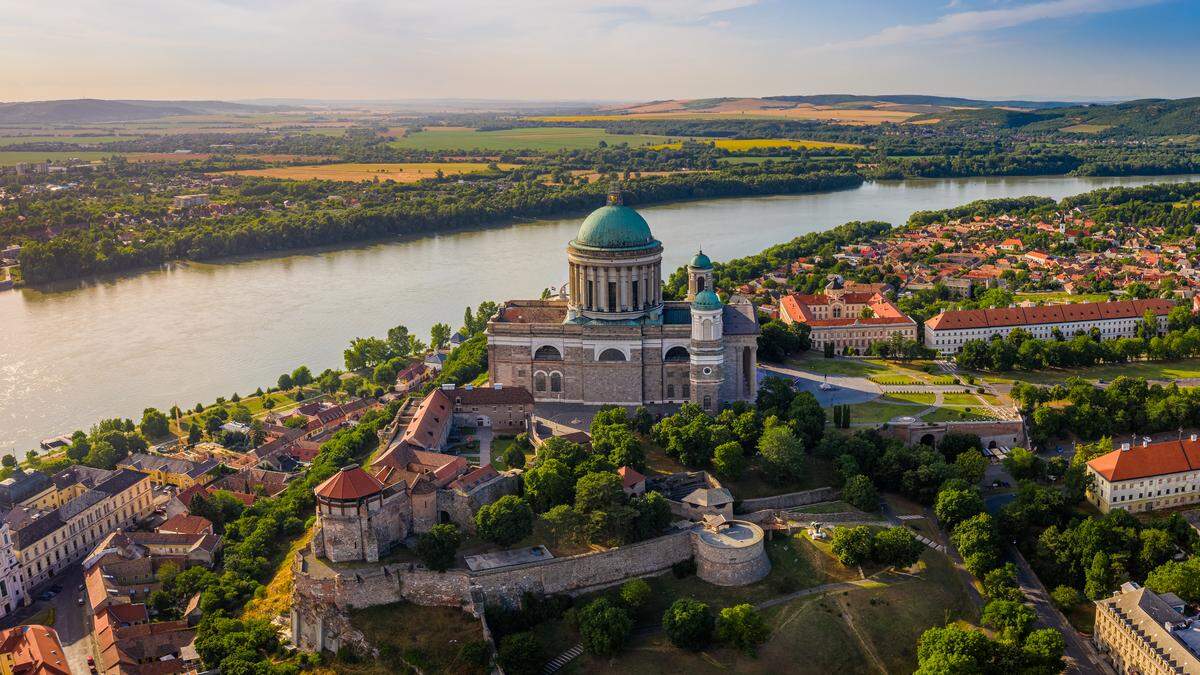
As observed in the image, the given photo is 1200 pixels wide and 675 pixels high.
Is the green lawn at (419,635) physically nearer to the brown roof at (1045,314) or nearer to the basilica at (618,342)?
the basilica at (618,342)

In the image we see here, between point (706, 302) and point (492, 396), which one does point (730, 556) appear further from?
point (492, 396)

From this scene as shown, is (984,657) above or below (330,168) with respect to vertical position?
below

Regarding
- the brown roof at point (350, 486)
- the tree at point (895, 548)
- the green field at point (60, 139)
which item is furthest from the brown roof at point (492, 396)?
the green field at point (60, 139)

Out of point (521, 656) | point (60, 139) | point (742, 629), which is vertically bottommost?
point (521, 656)

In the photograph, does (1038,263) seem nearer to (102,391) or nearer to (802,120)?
(102,391)

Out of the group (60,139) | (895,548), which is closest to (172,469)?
(895,548)

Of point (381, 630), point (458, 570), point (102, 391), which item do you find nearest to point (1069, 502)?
point (458, 570)
